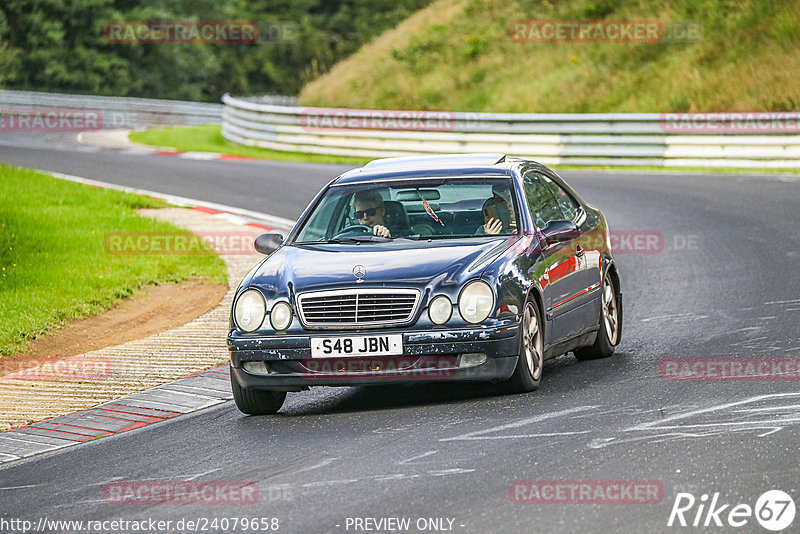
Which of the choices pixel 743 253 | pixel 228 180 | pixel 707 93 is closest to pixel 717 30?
pixel 707 93

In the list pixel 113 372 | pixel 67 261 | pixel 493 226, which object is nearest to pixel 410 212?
pixel 493 226

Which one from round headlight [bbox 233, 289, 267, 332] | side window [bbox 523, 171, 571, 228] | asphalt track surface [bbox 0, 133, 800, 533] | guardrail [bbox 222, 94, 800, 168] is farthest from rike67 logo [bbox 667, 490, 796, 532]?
guardrail [bbox 222, 94, 800, 168]

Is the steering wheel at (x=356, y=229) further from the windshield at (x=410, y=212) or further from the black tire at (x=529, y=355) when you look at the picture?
the black tire at (x=529, y=355)

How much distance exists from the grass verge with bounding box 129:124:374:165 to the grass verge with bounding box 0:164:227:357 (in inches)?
369

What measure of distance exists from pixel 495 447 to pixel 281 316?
6.03ft

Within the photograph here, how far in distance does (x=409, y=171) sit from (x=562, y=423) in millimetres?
2733

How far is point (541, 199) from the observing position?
31.1 ft

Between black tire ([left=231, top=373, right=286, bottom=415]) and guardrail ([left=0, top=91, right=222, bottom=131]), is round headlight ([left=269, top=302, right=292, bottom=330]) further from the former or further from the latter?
guardrail ([left=0, top=91, right=222, bottom=131])

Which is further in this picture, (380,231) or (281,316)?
(380,231)

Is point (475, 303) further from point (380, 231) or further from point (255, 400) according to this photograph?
point (255, 400)

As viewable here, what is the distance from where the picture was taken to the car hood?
7.97 meters

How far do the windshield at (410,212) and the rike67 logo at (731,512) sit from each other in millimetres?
3458

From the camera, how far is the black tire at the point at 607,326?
973cm

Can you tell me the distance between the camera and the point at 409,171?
30.8 ft
